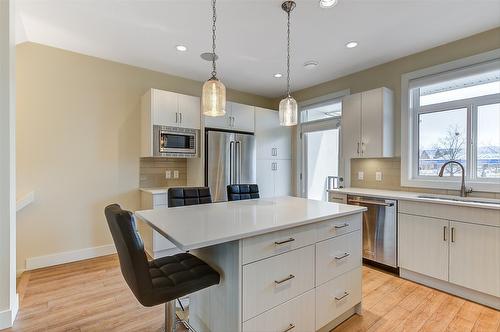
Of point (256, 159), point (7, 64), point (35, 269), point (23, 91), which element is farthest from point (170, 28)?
point (35, 269)

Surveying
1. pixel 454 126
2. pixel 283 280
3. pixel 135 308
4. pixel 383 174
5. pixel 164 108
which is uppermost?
pixel 164 108

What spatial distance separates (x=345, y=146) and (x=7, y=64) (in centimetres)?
Result: 378

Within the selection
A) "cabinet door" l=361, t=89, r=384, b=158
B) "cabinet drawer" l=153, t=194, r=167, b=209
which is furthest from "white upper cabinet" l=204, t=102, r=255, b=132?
"cabinet door" l=361, t=89, r=384, b=158

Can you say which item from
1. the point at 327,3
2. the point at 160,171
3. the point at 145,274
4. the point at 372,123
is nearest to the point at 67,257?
the point at 160,171

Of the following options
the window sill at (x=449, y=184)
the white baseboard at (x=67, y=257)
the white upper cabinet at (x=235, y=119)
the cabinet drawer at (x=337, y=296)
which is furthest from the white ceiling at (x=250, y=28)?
the white baseboard at (x=67, y=257)

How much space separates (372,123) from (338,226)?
2030mm

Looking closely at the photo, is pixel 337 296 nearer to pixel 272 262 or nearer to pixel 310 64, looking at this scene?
pixel 272 262

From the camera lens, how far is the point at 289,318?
5.20ft

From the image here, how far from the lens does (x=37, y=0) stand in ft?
7.29

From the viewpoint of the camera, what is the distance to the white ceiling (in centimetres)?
228

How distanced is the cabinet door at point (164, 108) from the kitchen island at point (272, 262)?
74.4 inches

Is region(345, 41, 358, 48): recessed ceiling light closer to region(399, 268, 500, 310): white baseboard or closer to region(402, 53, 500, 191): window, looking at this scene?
region(402, 53, 500, 191): window

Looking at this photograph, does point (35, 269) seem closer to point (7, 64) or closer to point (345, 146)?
point (7, 64)

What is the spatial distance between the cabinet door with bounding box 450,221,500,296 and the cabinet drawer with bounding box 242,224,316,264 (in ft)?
5.59
